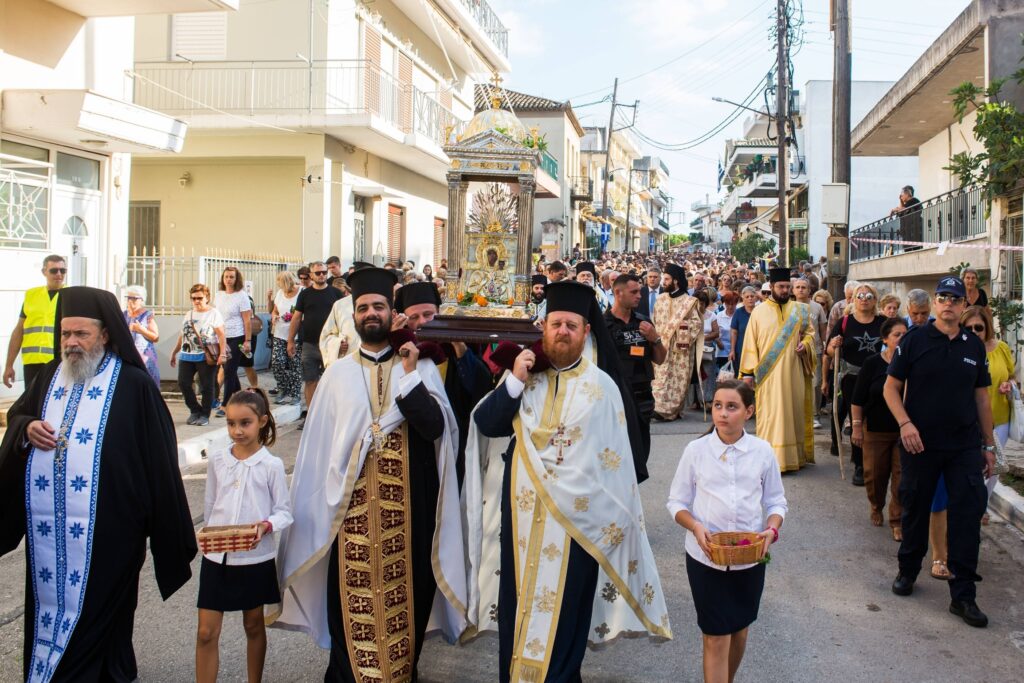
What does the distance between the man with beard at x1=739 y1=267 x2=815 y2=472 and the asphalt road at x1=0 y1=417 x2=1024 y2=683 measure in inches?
85.4

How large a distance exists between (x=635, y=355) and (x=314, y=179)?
12462 mm

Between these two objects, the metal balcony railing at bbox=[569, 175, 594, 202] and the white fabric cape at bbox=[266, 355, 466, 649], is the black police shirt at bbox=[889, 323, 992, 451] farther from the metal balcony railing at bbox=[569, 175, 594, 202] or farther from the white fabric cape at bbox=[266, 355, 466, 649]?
the metal balcony railing at bbox=[569, 175, 594, 202]

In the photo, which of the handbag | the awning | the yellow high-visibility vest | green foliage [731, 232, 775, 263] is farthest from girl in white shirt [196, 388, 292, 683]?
green foliage [731, 232, 775, 263]

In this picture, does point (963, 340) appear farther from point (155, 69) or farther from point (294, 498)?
point (155, 69)

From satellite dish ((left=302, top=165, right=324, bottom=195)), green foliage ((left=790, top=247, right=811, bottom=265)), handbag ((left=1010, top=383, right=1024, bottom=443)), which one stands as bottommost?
handbag ((left=1010, top=383, right=1024, bottom=443))

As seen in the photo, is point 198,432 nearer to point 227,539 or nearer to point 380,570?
point 380,570

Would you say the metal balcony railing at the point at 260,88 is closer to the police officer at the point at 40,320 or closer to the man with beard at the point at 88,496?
the police officer at the point at 40,320

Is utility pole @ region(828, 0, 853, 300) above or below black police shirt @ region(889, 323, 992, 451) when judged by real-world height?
above

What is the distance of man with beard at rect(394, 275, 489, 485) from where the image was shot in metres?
5.02

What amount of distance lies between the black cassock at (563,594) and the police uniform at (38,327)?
19.7ft

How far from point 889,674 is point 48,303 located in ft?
25.0

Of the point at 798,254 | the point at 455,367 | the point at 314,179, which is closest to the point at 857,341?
the point at 455,367

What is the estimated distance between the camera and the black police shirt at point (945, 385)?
18.5ft

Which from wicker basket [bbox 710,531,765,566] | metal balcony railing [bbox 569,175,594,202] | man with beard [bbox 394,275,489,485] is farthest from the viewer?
metal balcony railing [bbox 569,175,594,202]
